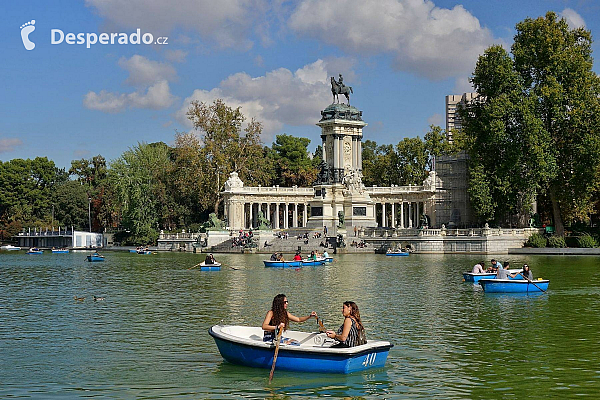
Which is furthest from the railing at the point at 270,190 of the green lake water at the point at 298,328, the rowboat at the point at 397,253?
the green lake water at the point at 298,328

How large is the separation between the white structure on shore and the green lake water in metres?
41.2

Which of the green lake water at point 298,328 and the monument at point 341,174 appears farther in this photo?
the monument at point 341,174

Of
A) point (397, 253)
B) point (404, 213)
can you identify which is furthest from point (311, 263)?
point (404, 213)

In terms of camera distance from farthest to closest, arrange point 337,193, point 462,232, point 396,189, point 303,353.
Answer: point 396,189 < point 337,193 < point 462,232 < point 303,353

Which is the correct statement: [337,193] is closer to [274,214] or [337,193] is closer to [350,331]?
[274,214]

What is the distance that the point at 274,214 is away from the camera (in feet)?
338

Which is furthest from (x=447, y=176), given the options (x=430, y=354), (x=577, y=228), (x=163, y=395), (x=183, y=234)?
(x=163, y=395)

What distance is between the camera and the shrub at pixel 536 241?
6562 centimetres

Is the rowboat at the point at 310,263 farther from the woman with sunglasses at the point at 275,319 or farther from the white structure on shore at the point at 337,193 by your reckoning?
the woman with sunglasses at the point at 275,319

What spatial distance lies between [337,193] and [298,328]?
62275mm

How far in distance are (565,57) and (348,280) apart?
36503 mm

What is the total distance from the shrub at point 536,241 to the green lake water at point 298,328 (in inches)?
944

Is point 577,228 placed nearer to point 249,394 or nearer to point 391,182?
point 391,182

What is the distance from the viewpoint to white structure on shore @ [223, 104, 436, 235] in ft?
272
